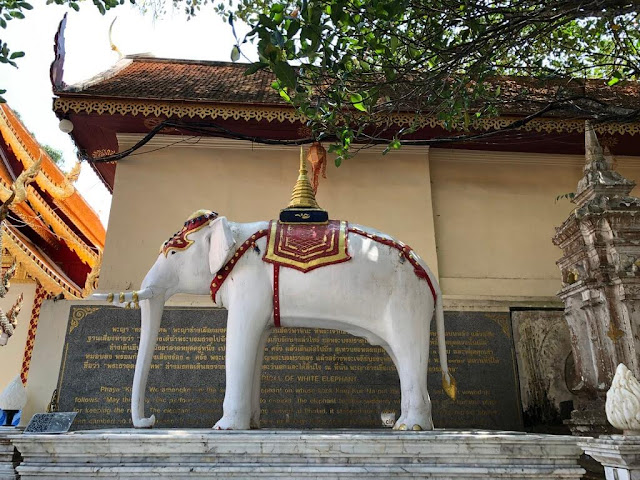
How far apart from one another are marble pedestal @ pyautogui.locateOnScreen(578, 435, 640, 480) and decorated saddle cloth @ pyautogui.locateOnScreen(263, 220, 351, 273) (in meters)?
1.71

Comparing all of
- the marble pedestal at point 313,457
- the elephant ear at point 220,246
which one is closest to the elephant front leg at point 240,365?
the elephant ear at point 220,246

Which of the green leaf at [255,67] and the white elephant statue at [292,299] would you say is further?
the white elephant statue at [292,299]

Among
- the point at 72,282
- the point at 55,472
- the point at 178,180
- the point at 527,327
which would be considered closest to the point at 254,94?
the point at 178,180

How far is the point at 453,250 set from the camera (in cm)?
641

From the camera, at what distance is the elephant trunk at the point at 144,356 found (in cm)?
339

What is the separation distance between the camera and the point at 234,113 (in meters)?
5.95

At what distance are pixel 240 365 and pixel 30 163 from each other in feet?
26.2

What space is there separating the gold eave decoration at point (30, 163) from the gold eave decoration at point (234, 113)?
12.5ft

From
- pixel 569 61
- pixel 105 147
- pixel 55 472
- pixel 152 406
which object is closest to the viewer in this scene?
pixel 55 472

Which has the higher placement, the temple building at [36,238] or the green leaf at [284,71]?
the temple building at [36,238]

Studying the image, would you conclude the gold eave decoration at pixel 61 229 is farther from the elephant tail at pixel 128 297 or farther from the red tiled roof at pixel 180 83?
the elephant tail at pixel 128 297

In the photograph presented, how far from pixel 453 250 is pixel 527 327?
1.68m

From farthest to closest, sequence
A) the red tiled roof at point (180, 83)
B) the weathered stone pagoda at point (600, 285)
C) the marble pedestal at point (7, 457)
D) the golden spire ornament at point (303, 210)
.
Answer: the red tiled roof at point (180, 83), the weathered stone pagoda at point (600, 285), the golden spire ornament at point (303, 210), the marble pedestal at point (7, 457)

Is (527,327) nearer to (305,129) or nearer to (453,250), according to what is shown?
(453,250)
